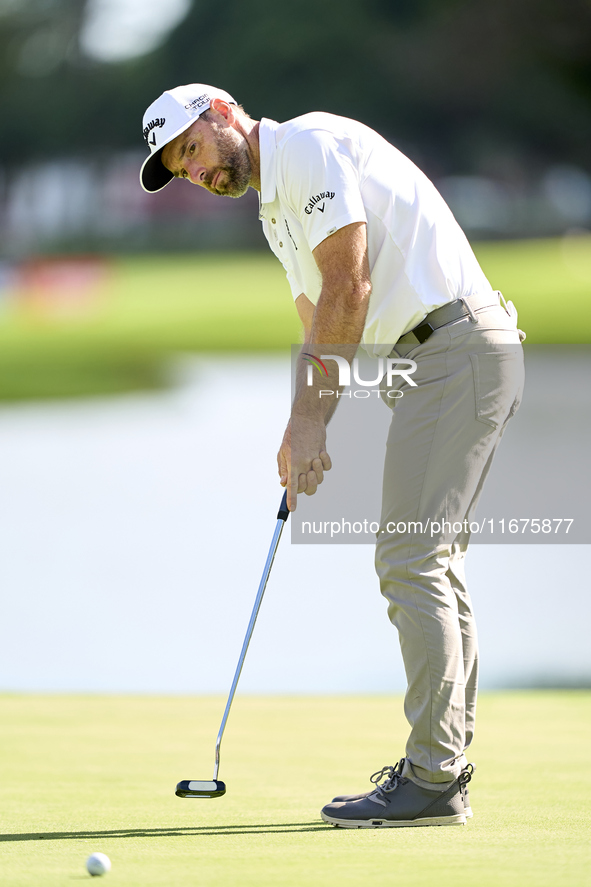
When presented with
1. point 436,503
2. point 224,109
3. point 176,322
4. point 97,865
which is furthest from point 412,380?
point 176,322

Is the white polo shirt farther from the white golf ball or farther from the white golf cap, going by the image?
the white golf ball

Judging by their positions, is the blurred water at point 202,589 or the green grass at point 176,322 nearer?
the blurred water at point 202,589

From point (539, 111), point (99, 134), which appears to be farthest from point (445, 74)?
point (99, 134)

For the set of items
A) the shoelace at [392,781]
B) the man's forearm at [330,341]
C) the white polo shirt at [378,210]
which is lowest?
the shoelace at [392,781]

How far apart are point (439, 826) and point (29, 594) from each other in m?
3.52

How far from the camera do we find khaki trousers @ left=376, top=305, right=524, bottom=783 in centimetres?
237

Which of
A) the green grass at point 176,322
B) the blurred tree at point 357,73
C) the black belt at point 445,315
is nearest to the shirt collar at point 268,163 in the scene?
the black belt at point 445,315

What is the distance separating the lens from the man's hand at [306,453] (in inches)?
96.3

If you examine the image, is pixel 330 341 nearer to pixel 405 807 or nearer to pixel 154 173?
pixel 154 173

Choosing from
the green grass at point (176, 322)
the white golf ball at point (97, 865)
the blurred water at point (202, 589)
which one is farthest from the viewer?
the green grass at point (176, 322)

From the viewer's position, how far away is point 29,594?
18.1 ft

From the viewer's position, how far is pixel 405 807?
2.34 m

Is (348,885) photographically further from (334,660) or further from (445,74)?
(445,74)

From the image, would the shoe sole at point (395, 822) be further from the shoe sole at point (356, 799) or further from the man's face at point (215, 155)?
the man's face at point (215, 155)
